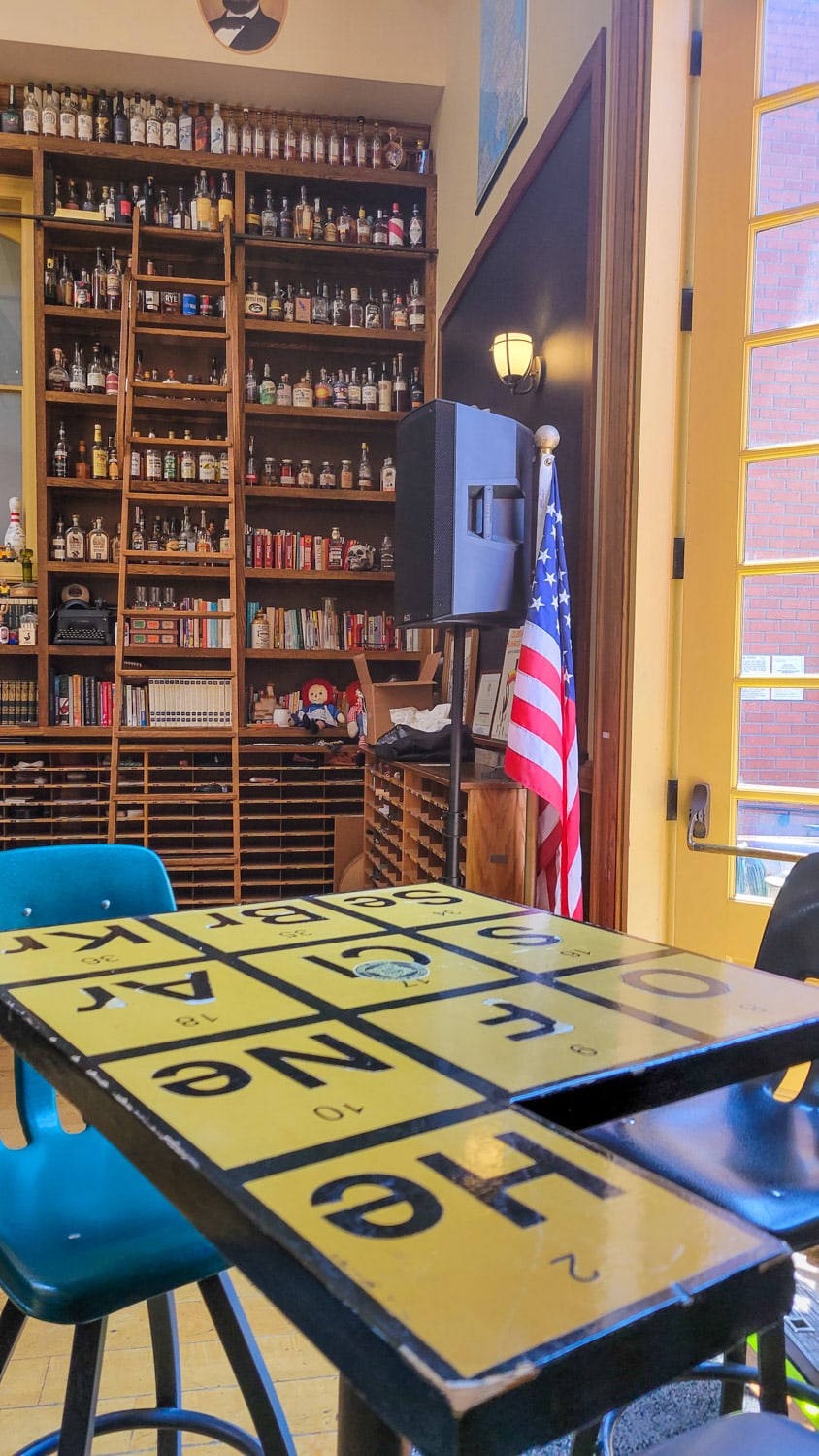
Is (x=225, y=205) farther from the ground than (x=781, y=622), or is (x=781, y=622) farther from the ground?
(x=225, y=205)

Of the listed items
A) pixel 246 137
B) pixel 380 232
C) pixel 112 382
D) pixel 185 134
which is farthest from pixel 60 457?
pixel 380 232

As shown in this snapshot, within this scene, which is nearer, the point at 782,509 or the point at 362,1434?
the point at 362,1434

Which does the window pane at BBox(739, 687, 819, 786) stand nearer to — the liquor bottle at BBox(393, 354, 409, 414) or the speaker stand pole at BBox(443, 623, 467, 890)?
the speaker stand pole at BBox(443, 623, 467, 890)

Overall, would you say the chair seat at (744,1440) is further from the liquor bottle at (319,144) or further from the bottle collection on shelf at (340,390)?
the liquor bottle at (319,144)

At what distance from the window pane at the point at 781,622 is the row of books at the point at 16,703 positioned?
12.0 ft

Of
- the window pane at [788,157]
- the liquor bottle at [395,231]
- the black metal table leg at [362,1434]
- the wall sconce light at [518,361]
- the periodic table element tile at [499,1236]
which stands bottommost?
the black metal table leg at [362,1434]

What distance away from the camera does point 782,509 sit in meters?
2.05

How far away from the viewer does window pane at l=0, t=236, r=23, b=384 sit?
4.80 metres

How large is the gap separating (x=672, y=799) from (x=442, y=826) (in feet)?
2.29

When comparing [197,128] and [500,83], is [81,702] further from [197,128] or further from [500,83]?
[500,83]

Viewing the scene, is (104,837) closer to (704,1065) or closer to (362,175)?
(362,175)

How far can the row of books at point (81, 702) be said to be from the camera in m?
4.68

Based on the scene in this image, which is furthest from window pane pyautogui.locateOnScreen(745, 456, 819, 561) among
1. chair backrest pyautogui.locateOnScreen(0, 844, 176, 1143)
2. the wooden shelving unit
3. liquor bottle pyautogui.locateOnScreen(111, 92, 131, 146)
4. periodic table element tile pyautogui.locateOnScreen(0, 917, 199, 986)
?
liquor bottle pyautogui.locateOnScreen(111, 92, 131, 146)

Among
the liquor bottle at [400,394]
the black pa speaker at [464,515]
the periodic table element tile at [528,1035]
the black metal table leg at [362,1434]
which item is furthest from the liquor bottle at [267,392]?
the black metal table leg at [362,1434]
